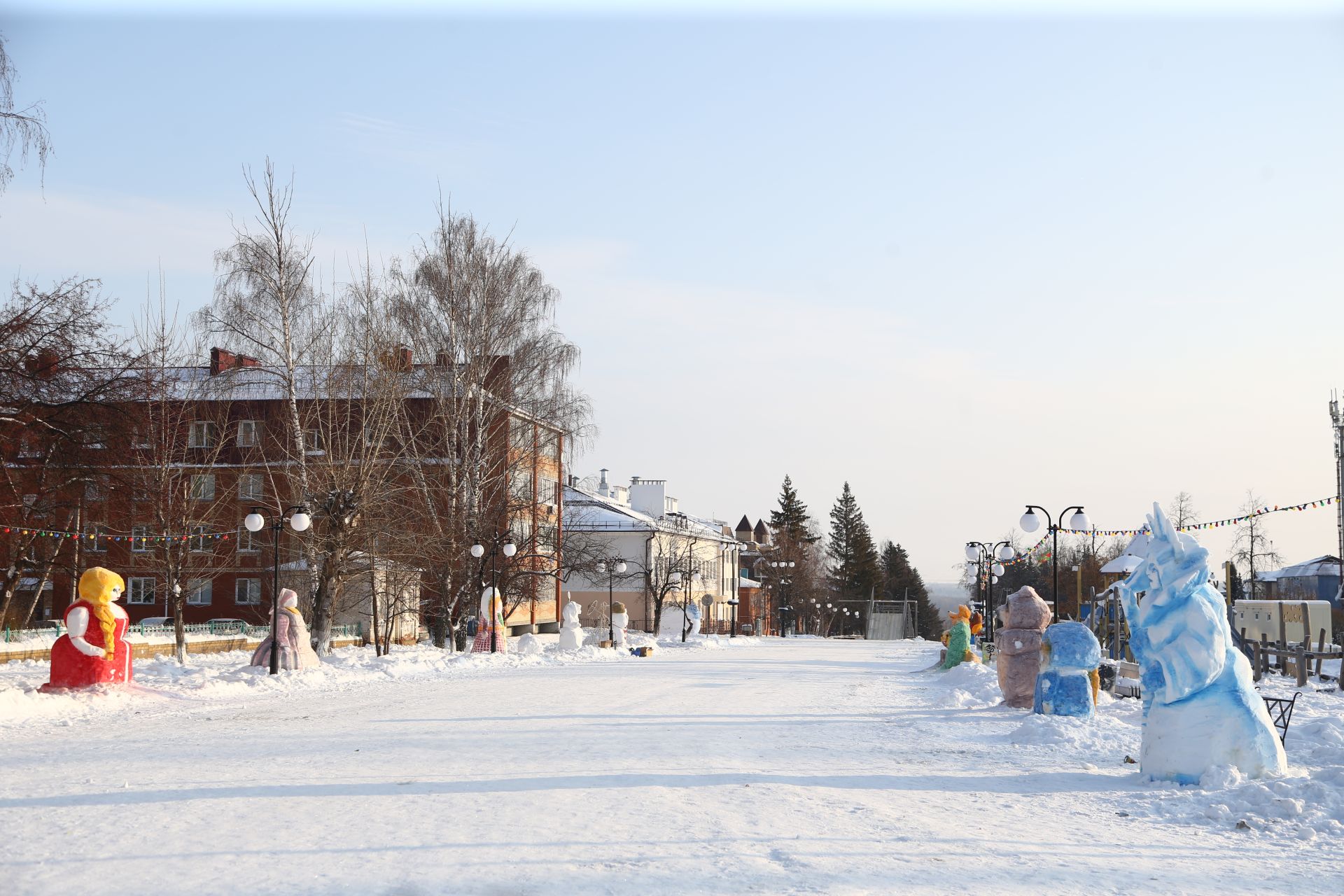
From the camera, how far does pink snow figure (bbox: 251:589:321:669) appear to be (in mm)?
22547

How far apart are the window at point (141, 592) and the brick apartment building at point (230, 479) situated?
1.73 meters

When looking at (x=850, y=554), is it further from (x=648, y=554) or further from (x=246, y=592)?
(x=246, y=592)

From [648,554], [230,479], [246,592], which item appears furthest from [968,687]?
[648,554]

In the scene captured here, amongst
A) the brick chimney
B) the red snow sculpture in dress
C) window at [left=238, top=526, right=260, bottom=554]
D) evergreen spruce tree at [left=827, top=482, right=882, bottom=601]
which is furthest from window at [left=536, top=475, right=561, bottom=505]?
evergreen spruce tree at [left=827, top=482, right=882, bottom=601]

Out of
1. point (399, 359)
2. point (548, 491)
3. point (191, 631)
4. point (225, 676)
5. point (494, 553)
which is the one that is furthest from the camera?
point (548, 491)

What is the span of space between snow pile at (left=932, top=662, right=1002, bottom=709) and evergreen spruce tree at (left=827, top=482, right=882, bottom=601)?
85800 millimetres

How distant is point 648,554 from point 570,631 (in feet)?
82.2

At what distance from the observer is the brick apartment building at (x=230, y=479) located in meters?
27.9

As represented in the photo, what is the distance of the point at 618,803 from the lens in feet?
31.7

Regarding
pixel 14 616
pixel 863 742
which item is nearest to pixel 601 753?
pixel 863 742

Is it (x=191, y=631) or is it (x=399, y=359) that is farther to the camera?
(x=191, y=631)

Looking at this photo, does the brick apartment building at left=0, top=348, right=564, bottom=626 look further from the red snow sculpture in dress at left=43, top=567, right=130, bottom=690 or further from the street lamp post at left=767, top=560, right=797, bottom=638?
the street lamp post at left=767, top=560, right=797, bottom=638

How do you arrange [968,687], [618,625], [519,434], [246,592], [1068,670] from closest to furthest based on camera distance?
[1068,670]
[968,687]
[519,434]
[618,625]
[246,592]

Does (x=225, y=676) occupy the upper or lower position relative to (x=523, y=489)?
lower
